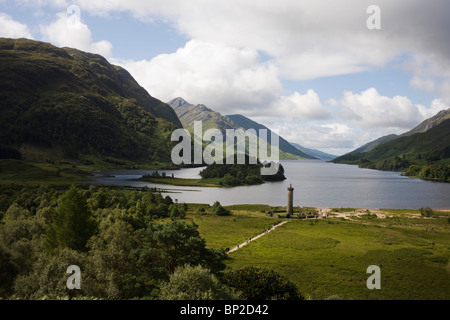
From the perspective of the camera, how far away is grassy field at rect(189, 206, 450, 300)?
43.5 metres

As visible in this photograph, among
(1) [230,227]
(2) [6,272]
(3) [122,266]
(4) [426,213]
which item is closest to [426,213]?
(4) [426,213]

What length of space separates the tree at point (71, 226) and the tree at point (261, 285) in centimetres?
2533

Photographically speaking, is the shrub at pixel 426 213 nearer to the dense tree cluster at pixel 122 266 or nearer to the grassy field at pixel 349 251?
the grassy field at pixel 349 251

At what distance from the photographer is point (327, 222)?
102m

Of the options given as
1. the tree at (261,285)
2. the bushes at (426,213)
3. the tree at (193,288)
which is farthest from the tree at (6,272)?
the bushes at (426,213)

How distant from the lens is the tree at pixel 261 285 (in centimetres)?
3269

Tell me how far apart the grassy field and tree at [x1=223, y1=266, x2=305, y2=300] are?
6.92 metres

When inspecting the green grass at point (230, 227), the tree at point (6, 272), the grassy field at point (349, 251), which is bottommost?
the green grass at point (230, 227)

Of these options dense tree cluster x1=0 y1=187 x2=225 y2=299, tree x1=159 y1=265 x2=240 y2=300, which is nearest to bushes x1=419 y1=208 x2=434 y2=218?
dense tree cluster x1=0 y1=187 x2=225 y2=299

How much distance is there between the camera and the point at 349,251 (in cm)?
6550

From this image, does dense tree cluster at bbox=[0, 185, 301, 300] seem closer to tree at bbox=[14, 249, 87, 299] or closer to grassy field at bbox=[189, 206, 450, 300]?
tree at bbox=[14, 249, 87, 299]
